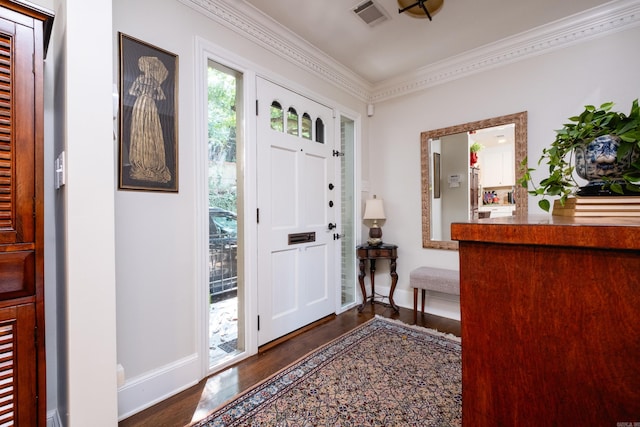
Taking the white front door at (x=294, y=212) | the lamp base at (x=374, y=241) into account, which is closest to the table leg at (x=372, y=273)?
the lamp base at (x=374, y=241)

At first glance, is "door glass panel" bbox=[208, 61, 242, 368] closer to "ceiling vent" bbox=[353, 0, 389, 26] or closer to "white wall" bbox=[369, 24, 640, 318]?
"ceiling vent" bbox=[353, 0, 389, 26]

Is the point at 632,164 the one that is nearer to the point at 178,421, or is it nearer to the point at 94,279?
the point at 94,279

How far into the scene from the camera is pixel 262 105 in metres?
2.39

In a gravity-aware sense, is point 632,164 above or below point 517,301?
above

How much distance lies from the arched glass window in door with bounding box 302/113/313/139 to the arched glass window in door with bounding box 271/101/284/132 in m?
0.30

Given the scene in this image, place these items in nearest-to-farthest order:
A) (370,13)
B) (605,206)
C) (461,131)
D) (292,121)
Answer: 1. (605,206)
2. (370,13)
3. (292,121)
4. (461,131)

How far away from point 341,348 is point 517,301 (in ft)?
6.70

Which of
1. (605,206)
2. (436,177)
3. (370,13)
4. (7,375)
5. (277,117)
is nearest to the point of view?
(605,206)

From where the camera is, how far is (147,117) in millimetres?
1719

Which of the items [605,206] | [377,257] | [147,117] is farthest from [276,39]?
[605,206]

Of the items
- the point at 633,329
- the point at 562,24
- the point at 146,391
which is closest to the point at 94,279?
the point at 146,391

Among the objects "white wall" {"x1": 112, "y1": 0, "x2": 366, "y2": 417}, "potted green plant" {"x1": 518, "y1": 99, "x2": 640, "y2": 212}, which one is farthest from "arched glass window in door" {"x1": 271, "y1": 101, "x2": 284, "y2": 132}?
"potted green plant" {"x1": 518, "y1": 99, "x2": 640, "y2": 212}

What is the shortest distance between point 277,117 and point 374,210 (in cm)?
155

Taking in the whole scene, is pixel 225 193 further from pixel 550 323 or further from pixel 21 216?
pixel 550 323
